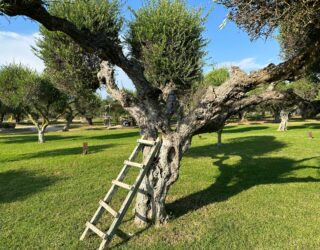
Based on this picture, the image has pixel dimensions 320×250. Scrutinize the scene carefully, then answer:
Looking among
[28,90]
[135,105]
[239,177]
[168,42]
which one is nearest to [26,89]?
[28,90]

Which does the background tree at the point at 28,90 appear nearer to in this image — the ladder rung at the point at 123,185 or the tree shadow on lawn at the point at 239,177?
the tree shadow on lawn at the point at 239,177

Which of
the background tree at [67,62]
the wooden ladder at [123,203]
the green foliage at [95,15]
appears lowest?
the wooden ladder at [123,203]

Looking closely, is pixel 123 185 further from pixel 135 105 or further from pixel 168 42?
pixel 168 42

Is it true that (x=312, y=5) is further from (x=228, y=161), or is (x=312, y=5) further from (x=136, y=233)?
(x=228, y=161)

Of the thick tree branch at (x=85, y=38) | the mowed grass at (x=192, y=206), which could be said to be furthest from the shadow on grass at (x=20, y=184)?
the thick tree branch at (x=85, y=38)

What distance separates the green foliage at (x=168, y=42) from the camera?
61.5ft

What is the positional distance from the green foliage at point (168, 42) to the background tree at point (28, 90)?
1918cm

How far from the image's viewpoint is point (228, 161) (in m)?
19.3

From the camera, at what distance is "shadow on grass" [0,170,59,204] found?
469 inches

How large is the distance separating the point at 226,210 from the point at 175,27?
12593mm

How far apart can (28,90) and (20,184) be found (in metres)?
24.0

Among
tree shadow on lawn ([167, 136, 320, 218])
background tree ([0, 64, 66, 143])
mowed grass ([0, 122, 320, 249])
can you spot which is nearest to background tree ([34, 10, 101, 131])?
mowed grass ([0, 122, 320, 249])

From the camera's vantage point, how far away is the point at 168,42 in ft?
62.7

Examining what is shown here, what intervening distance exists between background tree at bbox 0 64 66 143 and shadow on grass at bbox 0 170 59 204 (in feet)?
67.0
